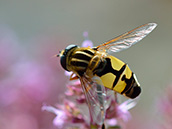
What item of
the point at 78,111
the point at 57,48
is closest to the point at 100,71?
the point at 78,111

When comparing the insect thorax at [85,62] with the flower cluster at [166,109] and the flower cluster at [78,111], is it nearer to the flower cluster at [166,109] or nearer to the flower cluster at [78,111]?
the flower cluster at [78,111]

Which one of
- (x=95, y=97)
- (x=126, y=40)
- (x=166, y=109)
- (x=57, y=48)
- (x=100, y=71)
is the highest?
(x=57, y=48)

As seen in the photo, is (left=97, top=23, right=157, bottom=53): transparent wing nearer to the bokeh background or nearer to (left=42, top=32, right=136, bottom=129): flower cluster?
(left=42, top=32, right=136, bottom=129): flower cluster

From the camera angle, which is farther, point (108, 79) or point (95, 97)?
point (108, 79)

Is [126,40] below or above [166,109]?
above

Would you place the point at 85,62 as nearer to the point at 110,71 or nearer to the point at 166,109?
the point at 110,71

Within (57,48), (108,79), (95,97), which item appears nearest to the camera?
(95,97)

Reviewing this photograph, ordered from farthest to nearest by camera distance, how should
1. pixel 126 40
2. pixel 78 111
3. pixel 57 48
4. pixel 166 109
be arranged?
pixel 57 48 → pixel 166 109 → pixel 78 111 → pixel 126 40

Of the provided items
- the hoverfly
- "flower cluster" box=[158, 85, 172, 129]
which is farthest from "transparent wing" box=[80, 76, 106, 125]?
"flower cluster" box=[158, 85, 172, 129]
